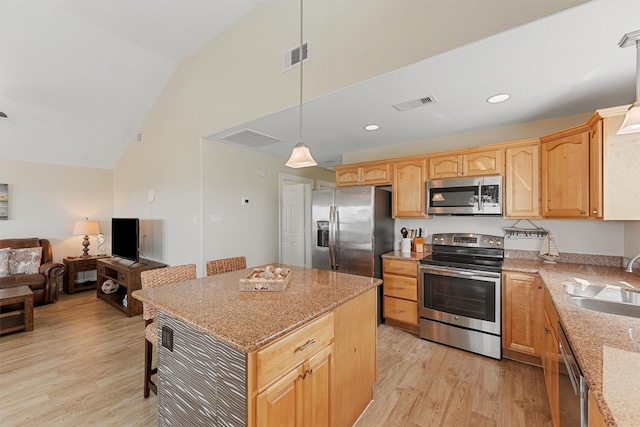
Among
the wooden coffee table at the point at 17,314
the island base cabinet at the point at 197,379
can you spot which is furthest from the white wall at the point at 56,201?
the island base cabinet at the point at 197,379

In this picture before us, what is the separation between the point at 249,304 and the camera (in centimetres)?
149

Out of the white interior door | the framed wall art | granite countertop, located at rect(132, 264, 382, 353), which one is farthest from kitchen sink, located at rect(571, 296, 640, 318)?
the framed wall art

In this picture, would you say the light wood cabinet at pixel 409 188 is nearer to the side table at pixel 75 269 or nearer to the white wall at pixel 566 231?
the white wall at pixel 566 231

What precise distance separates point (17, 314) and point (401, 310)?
15.4 feet

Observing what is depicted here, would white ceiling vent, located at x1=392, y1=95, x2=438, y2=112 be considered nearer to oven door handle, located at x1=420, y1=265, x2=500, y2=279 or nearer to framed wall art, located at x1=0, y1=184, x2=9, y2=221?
oven door handle, located at x1=420, y1=265, x2=500, y2=279

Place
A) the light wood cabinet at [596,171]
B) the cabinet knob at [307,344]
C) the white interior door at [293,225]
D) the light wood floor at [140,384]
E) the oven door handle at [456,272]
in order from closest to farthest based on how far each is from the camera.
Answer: the cabinet knob at [307,344]
the light wood floor at [140,384]
the light wood cabinet at [596,171]
the oven door handle at [456,272]
the white interior door at [293,225]

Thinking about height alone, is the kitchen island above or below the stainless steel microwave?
below

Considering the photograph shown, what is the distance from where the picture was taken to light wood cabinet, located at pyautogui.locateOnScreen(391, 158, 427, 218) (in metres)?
3.36

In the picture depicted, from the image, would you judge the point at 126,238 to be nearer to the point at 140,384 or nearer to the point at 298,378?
the point at 140,384

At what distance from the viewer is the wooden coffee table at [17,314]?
10.2ft

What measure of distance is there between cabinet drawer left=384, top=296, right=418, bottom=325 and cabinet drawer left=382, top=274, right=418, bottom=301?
6 cm

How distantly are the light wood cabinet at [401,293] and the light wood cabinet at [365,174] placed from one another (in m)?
1.12

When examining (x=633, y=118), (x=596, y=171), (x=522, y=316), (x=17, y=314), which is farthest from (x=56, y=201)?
(x=596, y=171)

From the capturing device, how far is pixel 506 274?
2.56 meters
